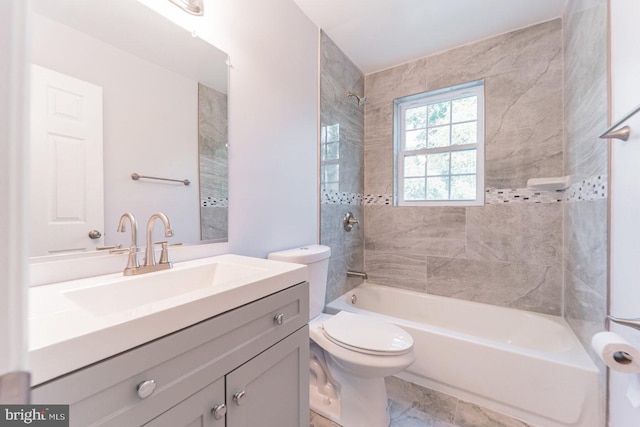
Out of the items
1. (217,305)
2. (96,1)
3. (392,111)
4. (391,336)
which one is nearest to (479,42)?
(392,111)

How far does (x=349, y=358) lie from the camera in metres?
1.26

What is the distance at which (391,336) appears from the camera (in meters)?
1.34

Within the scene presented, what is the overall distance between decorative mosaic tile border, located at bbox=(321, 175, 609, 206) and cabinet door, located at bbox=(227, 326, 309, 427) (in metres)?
1.19

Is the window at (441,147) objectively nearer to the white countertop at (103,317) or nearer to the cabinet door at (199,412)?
the white countertop at (103,317)

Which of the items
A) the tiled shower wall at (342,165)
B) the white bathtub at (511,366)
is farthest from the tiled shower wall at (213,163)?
the white bathtub at (511,366)

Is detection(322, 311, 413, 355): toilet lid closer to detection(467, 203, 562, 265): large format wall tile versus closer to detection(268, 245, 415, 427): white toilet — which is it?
detection(268, 245, 415, 427): white toilet

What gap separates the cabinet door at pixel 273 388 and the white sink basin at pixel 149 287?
0.26m

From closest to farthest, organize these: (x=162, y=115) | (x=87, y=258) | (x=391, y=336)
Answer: (x=87, y=258), (x=162, y=115), (x=391, y=336)

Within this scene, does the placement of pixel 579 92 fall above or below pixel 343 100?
below

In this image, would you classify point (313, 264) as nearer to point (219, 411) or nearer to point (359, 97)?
point (219, 411)

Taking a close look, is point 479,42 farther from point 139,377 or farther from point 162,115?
point 139,377

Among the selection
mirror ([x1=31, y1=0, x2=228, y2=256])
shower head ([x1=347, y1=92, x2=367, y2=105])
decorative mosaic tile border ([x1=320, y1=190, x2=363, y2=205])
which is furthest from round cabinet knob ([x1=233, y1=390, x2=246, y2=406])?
shower head ([x1=347, y1=92, x2=367, y2=105])

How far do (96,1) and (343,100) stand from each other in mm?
1633

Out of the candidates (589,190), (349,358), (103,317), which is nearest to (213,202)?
(103,317)
